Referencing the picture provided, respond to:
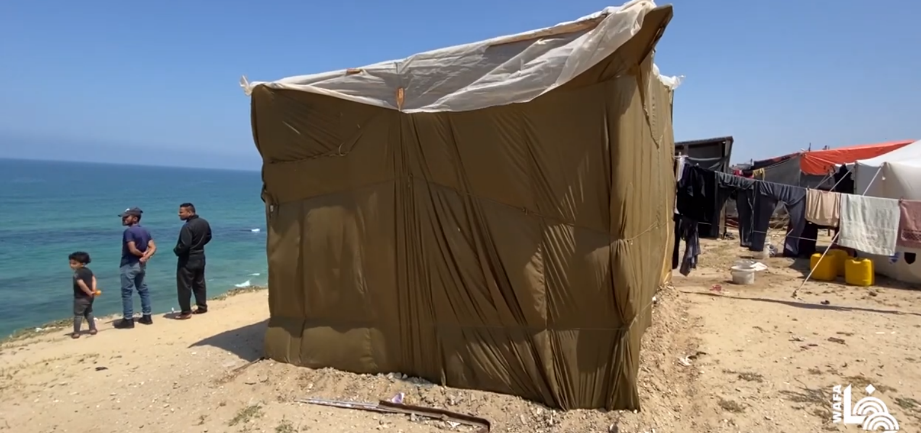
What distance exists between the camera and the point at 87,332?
29.4ft

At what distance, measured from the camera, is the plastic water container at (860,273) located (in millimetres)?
10203

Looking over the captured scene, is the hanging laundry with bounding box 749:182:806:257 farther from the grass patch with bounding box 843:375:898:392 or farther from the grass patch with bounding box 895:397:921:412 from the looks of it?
the grass patch with bounding box 895:397:921:412

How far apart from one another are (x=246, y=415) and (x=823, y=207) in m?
11.4

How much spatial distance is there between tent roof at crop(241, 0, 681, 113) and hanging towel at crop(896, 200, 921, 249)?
8.40m

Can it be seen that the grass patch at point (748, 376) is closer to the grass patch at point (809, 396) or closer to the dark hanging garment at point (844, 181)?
the grass patch at point (809, 396)

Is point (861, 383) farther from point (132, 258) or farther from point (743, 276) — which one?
point (132, 258)

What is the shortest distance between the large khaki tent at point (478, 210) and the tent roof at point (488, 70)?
0.05 feet

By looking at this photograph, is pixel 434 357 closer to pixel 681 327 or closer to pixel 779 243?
pixel 681 327

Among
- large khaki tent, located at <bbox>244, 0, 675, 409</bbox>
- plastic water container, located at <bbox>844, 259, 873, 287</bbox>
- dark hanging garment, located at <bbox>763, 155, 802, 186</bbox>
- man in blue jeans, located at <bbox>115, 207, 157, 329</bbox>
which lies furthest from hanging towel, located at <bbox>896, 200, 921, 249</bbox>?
man in blue jeans, located at <bbox>115, 207, 157, 329</bbox>

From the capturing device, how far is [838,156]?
18922 mm

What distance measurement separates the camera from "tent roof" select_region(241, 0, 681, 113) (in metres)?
4.47

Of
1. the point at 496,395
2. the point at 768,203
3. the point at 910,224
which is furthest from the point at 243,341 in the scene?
the point at 910,224

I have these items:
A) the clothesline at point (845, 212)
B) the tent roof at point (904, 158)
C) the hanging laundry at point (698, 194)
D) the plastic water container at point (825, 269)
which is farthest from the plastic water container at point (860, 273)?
the hanging laundry at point (698, 194)

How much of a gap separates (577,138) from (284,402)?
3.97m
